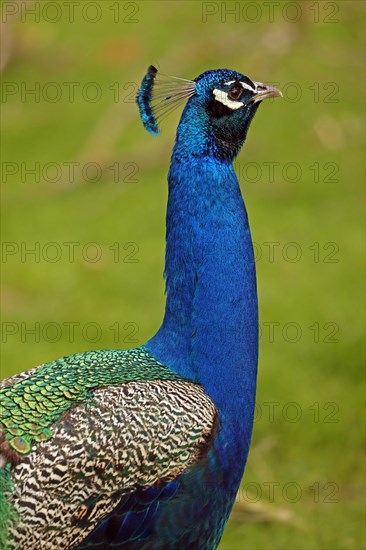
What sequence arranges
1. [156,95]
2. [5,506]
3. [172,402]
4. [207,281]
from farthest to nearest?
[156,95] → [207,281] → [172,402] → [5,506]

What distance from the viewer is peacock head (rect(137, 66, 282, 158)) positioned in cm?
291

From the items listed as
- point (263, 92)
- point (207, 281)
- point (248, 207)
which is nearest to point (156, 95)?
point (263, 92)

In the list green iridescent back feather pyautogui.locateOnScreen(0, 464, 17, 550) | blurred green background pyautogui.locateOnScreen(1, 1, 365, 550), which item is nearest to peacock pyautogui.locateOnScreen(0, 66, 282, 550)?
green iridescent back feather pyautogui.locateOnScreen(0, 464, 17, 550)

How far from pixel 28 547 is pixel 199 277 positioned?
85 cm

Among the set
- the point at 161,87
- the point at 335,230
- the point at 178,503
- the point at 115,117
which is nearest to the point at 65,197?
the point at 115,117

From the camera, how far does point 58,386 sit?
105 inches

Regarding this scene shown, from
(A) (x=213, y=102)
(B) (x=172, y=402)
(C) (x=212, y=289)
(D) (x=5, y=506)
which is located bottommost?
(D) (x=5, y=506)

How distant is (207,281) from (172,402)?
14.4 inches

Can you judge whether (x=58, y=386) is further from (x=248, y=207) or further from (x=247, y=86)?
(x=248, y=207)

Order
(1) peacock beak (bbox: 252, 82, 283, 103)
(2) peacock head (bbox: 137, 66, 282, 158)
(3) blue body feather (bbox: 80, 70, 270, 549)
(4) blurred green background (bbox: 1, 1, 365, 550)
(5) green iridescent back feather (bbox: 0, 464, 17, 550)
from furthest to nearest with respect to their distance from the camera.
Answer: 1. (4) blurred green background (bbox: 1, 1, 365, 550)
2. (1) peacock beak (bbox: 252, 82, 283, 103)
3. (2) peacock head (bbox: 137, 66, 282, 158)
4. (3) blue body feather (bbox: 80, 70, 270, 549)
5. (5) green iridescent back feather (bbox: 0, 464, 17, 550)

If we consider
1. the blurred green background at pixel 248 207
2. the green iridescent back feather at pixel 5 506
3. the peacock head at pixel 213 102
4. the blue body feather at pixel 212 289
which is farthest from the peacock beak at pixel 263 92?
the blurred green background at pixel 248 207

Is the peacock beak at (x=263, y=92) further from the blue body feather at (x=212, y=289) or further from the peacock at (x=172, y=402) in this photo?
the blue body feather at (x=212, y=289)

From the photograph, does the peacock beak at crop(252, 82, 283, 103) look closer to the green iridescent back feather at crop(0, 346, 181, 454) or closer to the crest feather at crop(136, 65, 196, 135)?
the crest feather at crop(136, 65, 196, 135)

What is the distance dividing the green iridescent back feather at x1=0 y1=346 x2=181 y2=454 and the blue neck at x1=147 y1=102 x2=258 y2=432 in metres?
0.10
